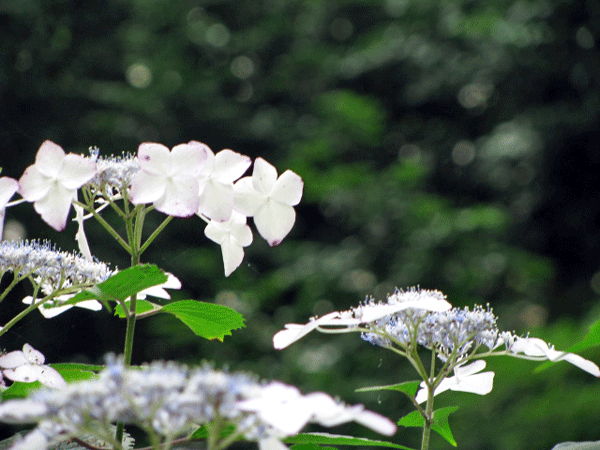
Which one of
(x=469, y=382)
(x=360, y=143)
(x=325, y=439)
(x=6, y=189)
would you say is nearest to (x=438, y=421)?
(x=469, y=382)

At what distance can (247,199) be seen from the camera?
1.68 feet

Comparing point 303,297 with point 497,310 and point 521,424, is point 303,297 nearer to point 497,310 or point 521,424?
point 497,310

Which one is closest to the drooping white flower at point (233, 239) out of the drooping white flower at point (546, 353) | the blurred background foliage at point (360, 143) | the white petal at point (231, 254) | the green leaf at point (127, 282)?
the white petal at point (231, 254)

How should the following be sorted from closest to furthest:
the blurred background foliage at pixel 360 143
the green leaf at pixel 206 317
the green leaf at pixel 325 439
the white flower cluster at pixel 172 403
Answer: the white flower cluster at pixel 172 403 < the green leaf at pixel 325 439 < the green leaf at pixel 206 317 < the blurred background foliage at pixel 360 143

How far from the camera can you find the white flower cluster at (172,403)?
300 millimetres

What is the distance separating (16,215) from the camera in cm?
338

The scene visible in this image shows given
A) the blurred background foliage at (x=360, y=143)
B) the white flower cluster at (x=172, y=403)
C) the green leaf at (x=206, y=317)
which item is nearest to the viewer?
the white flower cluster at (x=172, y=403)

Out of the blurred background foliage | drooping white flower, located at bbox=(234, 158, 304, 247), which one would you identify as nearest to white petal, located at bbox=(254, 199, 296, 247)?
drooping white flower, located at bbox=(234, 158, 304, 247)

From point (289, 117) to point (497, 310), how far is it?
6.78 feet

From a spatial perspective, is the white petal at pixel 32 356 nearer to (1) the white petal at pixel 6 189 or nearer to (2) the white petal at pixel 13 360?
(2) the white petal at pixel 13 360

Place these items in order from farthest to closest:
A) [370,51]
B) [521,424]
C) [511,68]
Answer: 1. [370,51]
2. [511,68]
3. [521,424]

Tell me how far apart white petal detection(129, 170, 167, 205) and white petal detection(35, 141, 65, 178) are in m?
0.05

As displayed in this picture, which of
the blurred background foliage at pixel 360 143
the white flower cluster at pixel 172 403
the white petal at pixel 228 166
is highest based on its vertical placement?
the blurred background foliage at pixel 360 143

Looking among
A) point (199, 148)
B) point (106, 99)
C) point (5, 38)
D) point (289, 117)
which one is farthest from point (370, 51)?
point (199, 148)
